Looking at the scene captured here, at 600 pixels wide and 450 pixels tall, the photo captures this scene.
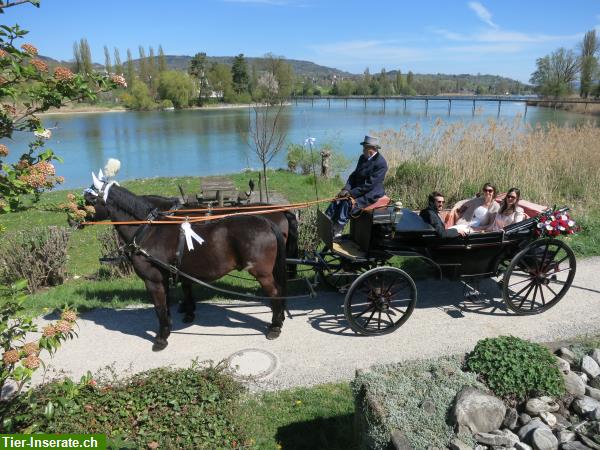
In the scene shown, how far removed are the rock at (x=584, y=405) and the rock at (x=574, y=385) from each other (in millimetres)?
79

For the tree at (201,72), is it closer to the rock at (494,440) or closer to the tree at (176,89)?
the tree at (176,89)

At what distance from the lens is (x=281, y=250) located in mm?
5145

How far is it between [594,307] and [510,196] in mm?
1992

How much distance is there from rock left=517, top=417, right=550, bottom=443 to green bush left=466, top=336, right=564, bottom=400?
0.26 metres

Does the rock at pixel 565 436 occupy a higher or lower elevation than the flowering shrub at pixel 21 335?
lower

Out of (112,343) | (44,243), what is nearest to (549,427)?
(112,343)

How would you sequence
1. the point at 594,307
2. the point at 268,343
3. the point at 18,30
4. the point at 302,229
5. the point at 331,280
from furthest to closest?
1. the point at 302,229
2. the point at 331,280
3. the point at 594,307
4. the point at 268,343
5. the point at 18,30

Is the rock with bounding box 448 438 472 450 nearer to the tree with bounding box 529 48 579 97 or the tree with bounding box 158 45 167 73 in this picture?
the tree with bounding box 529 48 579 97

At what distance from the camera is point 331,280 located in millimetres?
6953

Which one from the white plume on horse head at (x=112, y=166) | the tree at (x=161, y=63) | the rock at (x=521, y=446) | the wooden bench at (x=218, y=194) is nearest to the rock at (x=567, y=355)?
the rock at (x=521, y=446)

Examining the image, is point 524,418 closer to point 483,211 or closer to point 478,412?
point 478,412

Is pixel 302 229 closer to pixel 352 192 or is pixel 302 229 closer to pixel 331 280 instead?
pixel 331 280

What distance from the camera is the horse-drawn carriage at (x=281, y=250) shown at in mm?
4938

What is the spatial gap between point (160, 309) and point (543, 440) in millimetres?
4022
